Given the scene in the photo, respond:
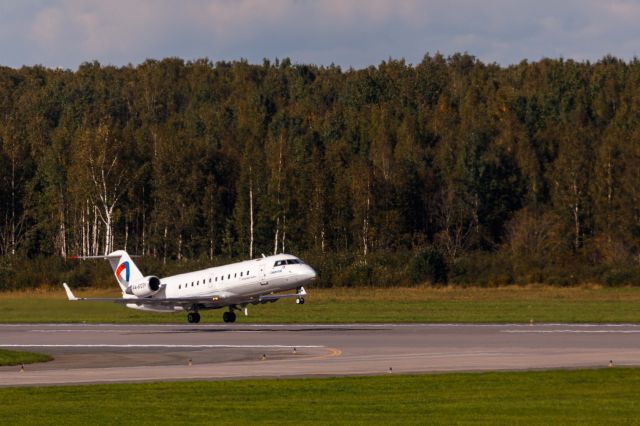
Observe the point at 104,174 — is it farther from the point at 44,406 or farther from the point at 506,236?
the point at 44,406

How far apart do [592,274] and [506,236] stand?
3600cm

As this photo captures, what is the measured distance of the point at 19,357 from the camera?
3747cm

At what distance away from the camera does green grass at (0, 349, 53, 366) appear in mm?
35875

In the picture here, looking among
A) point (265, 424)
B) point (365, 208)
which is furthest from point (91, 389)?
Result: point (365, 208)

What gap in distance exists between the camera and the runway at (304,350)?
31.5m

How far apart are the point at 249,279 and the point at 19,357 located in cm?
1914

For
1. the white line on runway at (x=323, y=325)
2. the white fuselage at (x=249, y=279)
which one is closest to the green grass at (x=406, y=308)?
the white line on runway at (x=323, y=325)

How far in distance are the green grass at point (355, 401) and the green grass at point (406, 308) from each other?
89.5ft

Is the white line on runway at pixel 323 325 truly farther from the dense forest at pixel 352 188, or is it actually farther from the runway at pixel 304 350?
the dense forest at pixel 352 188

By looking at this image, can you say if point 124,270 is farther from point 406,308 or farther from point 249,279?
point 406,308

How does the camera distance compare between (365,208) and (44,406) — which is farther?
(365,208)

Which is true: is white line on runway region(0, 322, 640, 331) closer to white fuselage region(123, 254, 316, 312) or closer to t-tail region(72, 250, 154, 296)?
white fuselage region(123, 254, 316, 312)

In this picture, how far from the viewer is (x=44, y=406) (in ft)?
80.8

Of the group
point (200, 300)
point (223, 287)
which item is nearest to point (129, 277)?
point (200, 300)
